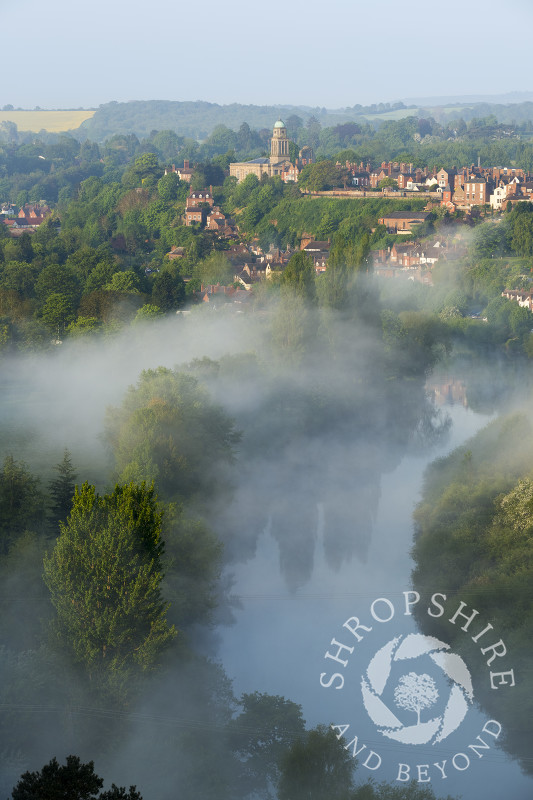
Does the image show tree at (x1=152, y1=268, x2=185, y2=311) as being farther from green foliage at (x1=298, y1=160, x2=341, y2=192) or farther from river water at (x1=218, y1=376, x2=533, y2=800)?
green foliage at (x1=298, y1=160, x2=341, y2=192)

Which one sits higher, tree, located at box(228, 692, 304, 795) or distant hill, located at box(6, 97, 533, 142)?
distant hill, located at box(6, 97, 533, 142)

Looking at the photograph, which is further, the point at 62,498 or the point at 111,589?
the point at 62,498

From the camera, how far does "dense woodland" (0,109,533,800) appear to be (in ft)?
35.6

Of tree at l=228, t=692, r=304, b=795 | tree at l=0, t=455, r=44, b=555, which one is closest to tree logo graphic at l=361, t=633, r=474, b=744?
tree at l=228, t=692, r=304, b=795

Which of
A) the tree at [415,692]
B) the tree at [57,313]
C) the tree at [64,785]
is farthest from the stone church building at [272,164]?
the tree at [64,785]

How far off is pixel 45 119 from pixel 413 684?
443 ft

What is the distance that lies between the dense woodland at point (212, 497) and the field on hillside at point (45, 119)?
9176 cm

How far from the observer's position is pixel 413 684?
12547 millimetres

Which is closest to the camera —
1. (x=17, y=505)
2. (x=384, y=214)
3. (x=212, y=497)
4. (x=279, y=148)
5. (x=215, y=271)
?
(x=17, y=505)

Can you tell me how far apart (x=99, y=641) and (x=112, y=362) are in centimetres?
1561

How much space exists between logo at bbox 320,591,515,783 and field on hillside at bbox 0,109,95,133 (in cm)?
11566

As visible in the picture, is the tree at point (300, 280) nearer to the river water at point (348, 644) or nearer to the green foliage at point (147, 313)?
the green foliage at point (147, 313)

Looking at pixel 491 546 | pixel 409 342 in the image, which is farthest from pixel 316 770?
pixel 409 342

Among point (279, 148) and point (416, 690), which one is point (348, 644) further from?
point (279, 148)
